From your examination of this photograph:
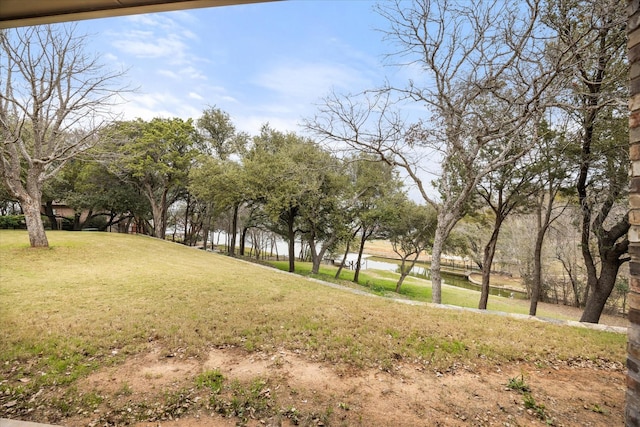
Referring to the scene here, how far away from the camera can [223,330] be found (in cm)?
383

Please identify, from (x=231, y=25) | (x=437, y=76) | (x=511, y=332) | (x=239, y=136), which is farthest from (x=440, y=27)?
(x=239, y=136)

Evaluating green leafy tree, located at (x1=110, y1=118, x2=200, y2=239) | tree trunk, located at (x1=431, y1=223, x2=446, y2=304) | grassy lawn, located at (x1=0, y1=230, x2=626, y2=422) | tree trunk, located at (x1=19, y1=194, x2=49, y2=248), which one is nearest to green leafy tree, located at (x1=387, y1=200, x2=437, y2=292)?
tree trunk, located at (x1=431, y1=223, x2=446, y2=304)

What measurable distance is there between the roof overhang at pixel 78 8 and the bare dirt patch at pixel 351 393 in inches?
120

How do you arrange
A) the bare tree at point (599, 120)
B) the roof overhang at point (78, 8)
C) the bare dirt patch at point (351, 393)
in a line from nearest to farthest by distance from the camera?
the roof overhang at point (78, 8), the bare dirt patch at point (351, 393), the bare tree at point (599, 120)

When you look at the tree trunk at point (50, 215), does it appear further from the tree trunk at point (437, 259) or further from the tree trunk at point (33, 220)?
the tree trunk at point (437, 259)

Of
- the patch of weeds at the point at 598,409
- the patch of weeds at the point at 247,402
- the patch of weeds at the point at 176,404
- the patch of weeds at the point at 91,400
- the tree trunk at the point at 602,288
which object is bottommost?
the patch of weeds at the point at 91,400

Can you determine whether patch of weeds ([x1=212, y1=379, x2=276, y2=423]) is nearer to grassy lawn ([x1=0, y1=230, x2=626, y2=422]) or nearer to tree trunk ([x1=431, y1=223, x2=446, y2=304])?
grassy lawn ([x1=0, y1=230, x2=626, y2=422])

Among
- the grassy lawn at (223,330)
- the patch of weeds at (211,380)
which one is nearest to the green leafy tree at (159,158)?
the grassy lawn at (223,330)

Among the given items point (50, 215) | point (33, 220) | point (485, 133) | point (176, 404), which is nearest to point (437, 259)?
point (485, 133)

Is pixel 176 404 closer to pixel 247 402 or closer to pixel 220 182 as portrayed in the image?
pixel 247 402

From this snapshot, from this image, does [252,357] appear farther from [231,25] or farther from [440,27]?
[440,27]

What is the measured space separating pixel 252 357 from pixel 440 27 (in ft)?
23.1

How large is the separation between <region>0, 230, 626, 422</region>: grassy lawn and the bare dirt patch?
213 millimetres

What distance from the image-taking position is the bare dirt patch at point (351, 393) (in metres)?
2.22
